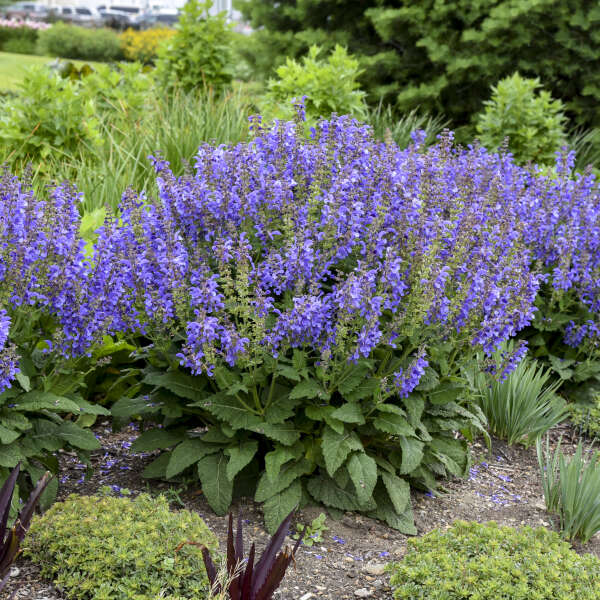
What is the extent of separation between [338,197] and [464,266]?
746 millimetres

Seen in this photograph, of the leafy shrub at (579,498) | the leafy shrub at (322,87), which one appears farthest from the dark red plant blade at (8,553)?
the leafy shrub at (322,87)

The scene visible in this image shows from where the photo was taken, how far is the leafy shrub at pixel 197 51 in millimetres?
9945

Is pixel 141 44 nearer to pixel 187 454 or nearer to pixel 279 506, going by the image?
pixel 187 454

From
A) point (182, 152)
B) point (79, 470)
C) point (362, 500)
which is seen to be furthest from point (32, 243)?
point (182, 152)

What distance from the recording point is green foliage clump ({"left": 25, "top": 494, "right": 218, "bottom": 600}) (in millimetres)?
2779

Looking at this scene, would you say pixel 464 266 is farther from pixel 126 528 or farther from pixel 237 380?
pixel 126 528

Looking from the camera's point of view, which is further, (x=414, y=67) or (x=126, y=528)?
(x=414, y=67)

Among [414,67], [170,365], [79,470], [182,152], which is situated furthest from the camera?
[414,67]

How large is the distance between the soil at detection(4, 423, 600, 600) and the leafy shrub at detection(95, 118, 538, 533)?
134mm

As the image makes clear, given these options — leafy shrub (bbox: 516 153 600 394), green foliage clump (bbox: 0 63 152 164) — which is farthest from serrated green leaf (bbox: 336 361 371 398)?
green foliage clump (bbox: 0 63 152 164)

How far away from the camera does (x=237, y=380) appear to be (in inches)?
135

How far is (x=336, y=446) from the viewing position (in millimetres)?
3463

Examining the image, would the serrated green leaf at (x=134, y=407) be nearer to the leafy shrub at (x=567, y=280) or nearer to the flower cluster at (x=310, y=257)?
the flower cluster at (x=310, y=257)

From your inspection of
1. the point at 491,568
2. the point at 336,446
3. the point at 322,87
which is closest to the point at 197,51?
the point at 322,87
